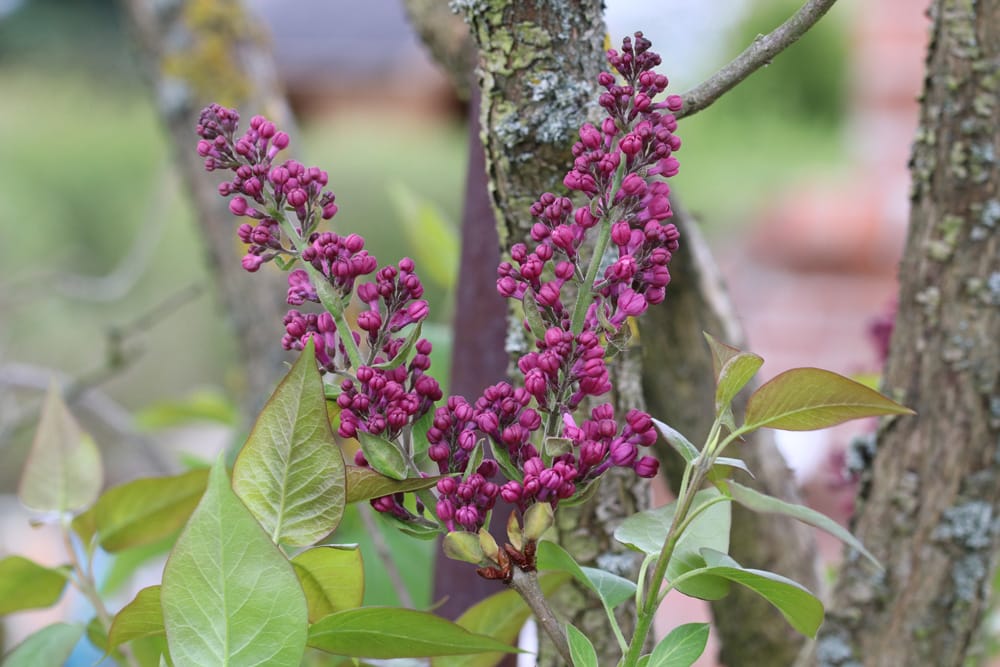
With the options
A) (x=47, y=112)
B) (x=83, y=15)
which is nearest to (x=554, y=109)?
(x=47, y=112)

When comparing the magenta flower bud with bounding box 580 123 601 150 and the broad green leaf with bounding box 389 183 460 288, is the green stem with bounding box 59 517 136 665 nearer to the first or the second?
the magenta flower bud with bounding box 580 123 601 150

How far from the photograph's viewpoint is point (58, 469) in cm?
40

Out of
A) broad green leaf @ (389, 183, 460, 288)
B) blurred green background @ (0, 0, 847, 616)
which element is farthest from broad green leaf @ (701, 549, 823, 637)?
blurred green background @ (0, 0, 847, 616)

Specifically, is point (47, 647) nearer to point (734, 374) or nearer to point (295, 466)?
point (295, 466)

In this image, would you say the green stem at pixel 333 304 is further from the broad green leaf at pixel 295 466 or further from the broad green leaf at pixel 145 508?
the broad green leaf at pixel 145 508

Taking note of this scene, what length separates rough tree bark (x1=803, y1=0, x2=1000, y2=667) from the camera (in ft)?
1.49

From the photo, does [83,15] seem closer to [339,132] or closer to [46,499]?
[339,132]

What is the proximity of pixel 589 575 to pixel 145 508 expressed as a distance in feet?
0.62

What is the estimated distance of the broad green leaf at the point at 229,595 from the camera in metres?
0.25

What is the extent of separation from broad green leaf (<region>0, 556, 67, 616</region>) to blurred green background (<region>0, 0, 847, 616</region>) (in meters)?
2.71

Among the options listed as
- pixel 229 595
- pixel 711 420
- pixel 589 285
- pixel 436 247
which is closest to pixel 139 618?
pixel 229 595

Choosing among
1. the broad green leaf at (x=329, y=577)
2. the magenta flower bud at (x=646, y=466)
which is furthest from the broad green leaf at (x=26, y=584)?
the magenta flower bud at (x=646, y=466)

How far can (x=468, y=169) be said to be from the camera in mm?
547

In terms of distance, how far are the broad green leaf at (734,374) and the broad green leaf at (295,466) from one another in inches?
3.8
